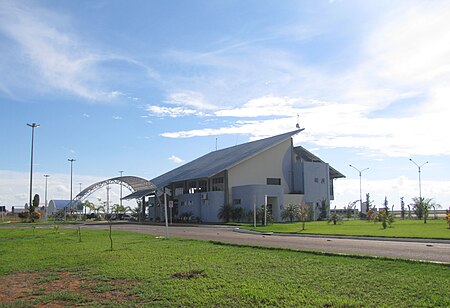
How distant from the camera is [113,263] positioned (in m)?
13.4

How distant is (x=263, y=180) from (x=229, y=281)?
4816cm

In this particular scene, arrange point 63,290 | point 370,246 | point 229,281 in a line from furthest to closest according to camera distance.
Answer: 1. point 370,246
2. point 63,290
3. point 229,281

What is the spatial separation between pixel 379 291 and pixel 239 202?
45.4 meters

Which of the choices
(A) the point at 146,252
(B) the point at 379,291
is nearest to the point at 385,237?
(A) the point at 146,252

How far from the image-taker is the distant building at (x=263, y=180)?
2089 inches

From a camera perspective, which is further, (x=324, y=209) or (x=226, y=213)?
(x=324, y=209)

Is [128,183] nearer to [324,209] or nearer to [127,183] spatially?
[127,183]

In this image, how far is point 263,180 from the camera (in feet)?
189

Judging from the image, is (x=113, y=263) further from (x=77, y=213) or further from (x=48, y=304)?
(x=77, y=213)

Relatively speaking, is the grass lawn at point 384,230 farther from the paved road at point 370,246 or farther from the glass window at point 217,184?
the glass window at point 217,184

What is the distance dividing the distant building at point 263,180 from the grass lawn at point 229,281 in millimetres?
→ 38233

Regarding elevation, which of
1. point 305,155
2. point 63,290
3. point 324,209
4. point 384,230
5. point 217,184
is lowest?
point 63,290

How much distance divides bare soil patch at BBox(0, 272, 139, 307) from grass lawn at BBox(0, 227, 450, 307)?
19 millimetres

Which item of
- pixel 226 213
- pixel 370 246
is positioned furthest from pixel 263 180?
pixel 370 246
